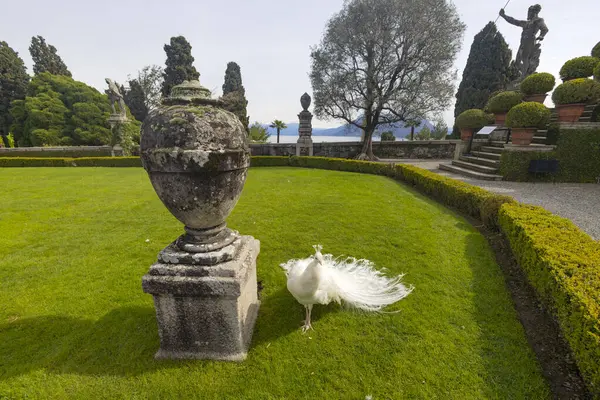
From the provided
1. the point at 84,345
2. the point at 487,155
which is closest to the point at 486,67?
the point at 487,155

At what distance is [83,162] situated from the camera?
785 inches

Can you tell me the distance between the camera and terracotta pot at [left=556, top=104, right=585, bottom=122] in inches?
439

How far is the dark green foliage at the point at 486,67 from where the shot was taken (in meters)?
27.3

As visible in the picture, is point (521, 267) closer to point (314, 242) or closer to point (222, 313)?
point (314, 242)

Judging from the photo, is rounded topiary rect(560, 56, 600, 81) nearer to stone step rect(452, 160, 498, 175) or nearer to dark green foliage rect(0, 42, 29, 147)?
A: stone step rect(452, 160, 498, 175)

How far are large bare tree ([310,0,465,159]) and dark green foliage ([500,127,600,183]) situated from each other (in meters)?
9.21

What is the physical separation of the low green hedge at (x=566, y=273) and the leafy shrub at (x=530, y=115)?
8.27m

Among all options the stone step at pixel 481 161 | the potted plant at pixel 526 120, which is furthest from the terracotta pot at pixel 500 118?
the potted plant at pixel 526 120

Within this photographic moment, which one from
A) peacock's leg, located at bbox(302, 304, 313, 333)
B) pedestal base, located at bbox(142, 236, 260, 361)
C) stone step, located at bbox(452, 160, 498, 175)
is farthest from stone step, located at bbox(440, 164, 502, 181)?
pedestal base, located at bbox(142, 236, 260, 361)

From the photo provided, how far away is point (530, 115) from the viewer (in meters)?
11.2

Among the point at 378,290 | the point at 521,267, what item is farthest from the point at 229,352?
the point at 521,267

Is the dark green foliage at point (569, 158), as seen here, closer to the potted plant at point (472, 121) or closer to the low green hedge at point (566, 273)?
the potted plant at point (472, 121)

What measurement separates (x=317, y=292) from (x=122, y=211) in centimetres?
744

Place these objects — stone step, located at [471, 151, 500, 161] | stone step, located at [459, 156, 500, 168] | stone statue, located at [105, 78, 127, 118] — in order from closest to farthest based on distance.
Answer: stone step, located at [459, 156, 500, 168] → stone step, located at [471, 151, 500, 161] → stone statue, located at [105, 78, 127, 118]
